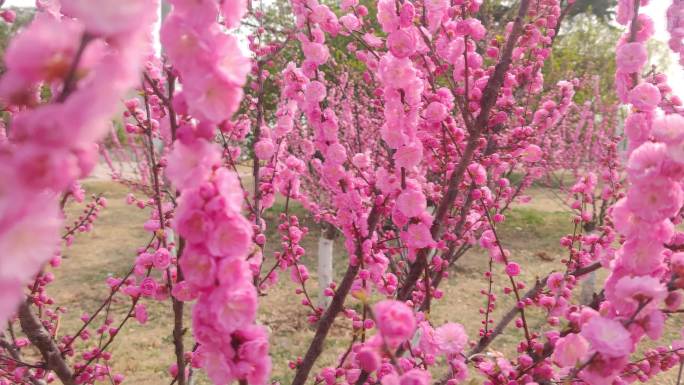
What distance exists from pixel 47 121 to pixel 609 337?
106 cm

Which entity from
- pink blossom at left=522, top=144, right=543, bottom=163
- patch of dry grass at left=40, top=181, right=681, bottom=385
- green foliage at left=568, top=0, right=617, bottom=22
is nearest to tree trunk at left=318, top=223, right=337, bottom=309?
patch of dry grass at left=40, top=181, right=681, bottom=385

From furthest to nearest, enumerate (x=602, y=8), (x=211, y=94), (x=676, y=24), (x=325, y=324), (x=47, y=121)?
(x=602, y=8) → (x=325, y=324) → (x=676, y=24) → (x=211, y=94) → (x=47, y=121)

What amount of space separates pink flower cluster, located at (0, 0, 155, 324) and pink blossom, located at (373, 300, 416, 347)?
53 centimetres

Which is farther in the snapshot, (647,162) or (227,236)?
(647,162)

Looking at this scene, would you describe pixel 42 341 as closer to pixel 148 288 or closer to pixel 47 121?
pixel 148 288

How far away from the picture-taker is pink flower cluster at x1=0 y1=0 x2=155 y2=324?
0.43m

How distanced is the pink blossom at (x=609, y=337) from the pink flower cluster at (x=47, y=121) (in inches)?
39.1

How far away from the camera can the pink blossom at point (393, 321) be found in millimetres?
806

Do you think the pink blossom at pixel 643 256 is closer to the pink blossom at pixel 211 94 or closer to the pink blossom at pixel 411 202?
the pink blossom at pixel 411 202

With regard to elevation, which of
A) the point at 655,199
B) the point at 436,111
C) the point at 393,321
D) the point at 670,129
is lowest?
the point at 393,321

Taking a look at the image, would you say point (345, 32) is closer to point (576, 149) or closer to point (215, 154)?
point (215, 154)

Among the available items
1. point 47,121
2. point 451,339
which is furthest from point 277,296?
point 47,121

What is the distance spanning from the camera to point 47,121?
1.44 ft

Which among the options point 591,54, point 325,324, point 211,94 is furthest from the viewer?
point 591,54
